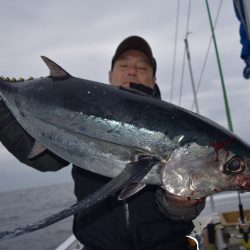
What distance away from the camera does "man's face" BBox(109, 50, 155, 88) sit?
134 inches

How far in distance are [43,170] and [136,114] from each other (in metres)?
1.33

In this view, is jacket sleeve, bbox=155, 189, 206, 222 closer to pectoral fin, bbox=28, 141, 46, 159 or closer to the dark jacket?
the dark jacket

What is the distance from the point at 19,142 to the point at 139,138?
134cm

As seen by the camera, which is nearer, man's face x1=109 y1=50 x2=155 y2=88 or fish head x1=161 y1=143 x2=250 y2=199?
fish head x1=161 y1=143 x2=250 y2=199

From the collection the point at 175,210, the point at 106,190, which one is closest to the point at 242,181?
the point at 175,210

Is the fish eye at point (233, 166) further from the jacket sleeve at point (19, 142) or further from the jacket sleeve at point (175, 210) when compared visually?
the jacket sleeve at point (19, 142)

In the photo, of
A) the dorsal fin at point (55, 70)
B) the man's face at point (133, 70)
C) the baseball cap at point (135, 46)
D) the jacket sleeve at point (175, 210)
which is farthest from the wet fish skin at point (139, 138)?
the baseball cap at point (135, 46)

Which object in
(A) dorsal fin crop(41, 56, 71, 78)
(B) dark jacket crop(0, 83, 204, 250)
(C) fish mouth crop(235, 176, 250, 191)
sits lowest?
(B) dark jacket crop(0, 83, 204, 250)

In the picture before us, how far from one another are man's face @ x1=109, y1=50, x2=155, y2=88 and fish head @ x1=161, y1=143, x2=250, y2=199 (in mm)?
1433

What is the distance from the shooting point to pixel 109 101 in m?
2.27

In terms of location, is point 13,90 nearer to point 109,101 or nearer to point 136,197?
point 109,101

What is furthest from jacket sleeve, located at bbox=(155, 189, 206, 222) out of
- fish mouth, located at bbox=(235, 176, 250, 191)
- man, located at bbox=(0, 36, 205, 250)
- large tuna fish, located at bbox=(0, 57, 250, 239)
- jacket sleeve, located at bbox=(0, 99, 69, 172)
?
jacket sleeve, located at bbox=(0, 99, 69, 172)

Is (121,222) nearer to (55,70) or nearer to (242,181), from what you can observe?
(242,181)

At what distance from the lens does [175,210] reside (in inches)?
96.8
